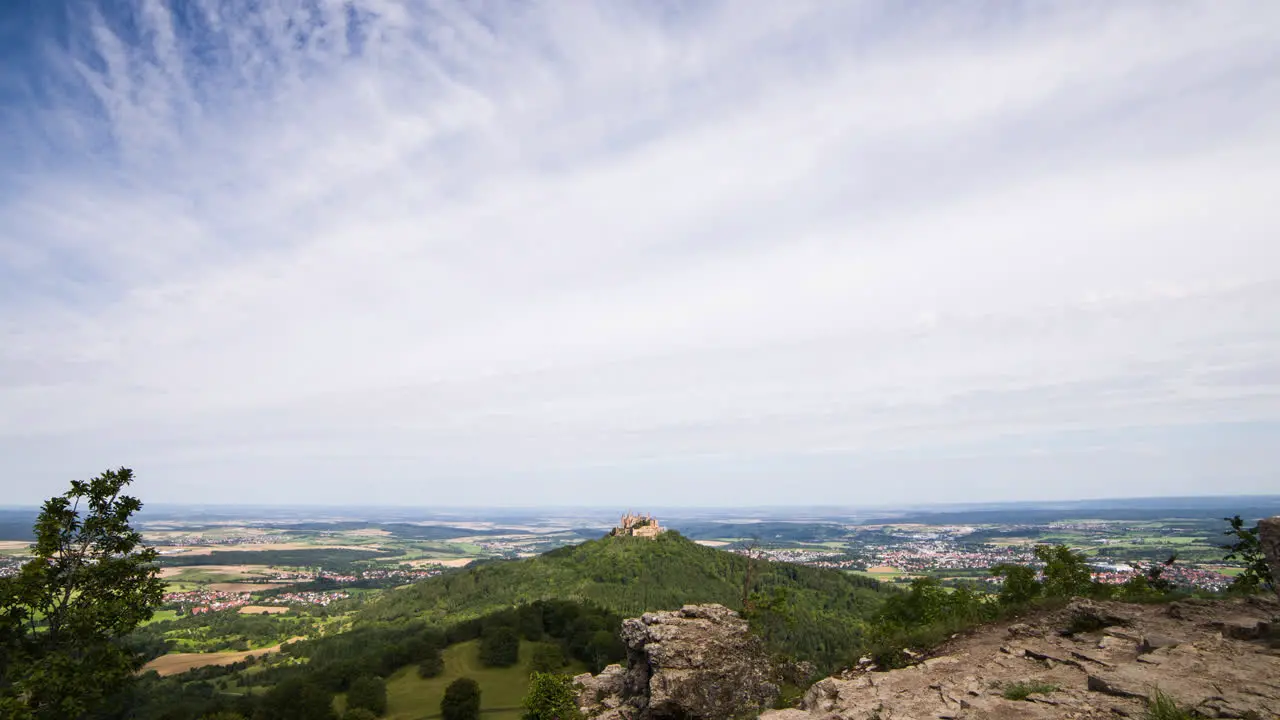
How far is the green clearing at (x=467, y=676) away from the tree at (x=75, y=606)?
3602 cm

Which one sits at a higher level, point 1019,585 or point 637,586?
point 1019,585

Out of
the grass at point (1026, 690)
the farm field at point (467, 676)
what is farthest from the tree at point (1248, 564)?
the farm field at point (467, 676)

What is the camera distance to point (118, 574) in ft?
50.3

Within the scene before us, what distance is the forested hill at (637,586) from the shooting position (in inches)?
3546

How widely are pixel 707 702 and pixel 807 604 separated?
82.6 meters

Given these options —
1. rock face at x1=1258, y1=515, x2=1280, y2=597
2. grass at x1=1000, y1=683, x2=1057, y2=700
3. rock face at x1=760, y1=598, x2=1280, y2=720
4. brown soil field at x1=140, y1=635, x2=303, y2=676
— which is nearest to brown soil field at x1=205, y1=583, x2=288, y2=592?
brown soil field at x1=140, y1=635, x2=303, y2=676

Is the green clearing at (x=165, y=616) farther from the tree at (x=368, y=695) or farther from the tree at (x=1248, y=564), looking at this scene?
the tree at (x=1248, y=564)

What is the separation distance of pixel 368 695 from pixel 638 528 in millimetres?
78068

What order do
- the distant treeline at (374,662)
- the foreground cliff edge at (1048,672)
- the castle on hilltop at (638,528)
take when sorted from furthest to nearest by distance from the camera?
the castle on hilltop at (638,528) < the distant treeline at (374,662) < the foreground cliff edge at (1048,672)

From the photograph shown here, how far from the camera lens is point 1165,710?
8.38 meters

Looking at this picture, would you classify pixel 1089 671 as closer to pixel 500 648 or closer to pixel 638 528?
pixel 500 648

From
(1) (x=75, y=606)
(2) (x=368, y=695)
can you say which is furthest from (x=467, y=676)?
(1) (x=75, y=606)

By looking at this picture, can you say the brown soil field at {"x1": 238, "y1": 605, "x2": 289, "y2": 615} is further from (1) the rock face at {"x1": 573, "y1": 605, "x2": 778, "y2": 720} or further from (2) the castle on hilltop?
(1) the rock face at {"x1": 573, "y1": 605, "x2": 778, "y2": 720}

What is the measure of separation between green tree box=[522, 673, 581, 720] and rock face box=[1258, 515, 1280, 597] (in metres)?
22.2
